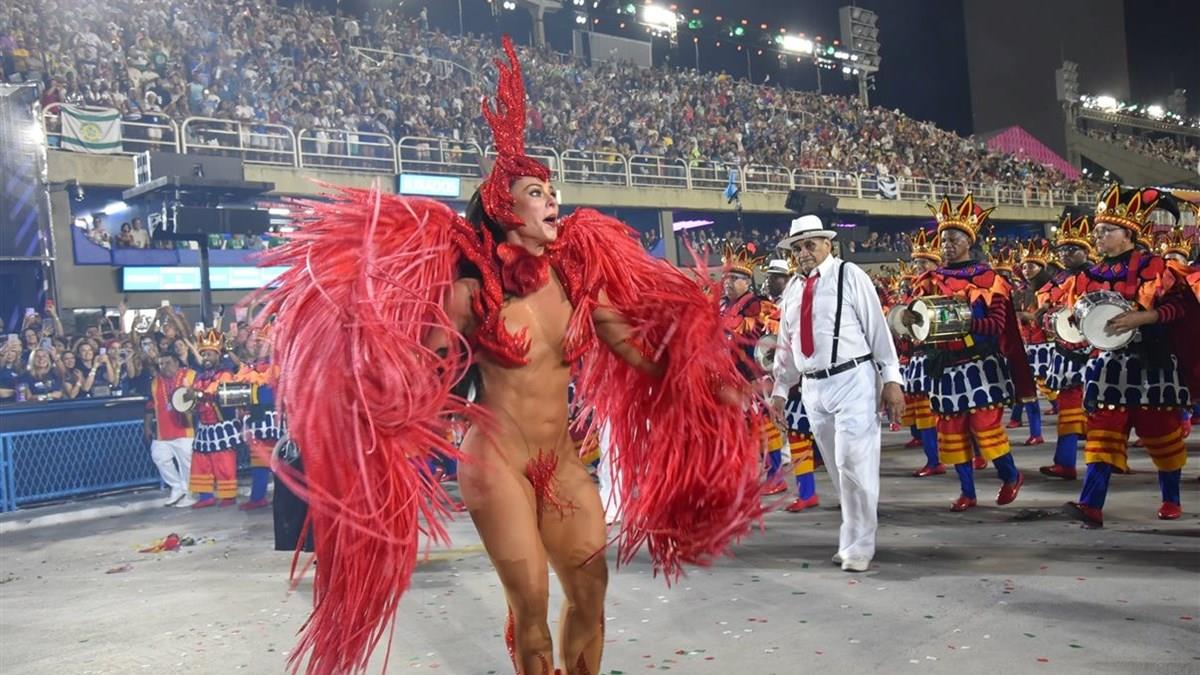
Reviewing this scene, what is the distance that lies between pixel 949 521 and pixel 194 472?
7.24 m

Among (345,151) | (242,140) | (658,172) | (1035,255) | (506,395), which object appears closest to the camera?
(506,395)

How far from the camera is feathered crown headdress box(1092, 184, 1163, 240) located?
5.86 m

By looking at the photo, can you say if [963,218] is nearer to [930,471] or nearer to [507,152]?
[930,471]

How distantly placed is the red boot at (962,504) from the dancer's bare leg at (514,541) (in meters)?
4.83

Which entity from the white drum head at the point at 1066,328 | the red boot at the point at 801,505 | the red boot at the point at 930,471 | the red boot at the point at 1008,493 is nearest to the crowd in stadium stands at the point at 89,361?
the red boot at the point at 801,505

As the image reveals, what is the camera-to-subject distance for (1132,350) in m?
5.89

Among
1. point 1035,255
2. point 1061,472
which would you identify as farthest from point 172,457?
point 1035,255

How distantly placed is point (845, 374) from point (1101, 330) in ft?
5.12

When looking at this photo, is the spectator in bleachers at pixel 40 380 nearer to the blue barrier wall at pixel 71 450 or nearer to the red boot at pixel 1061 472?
the blue barrier wall at pixel 71 450

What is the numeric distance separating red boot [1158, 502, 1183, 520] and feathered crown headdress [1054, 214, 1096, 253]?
2.58 metres

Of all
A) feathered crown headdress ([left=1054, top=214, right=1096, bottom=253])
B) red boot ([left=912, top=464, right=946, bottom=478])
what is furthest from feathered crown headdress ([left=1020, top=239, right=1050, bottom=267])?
red boot ([left=912, top=464, right=946, bottom=478])

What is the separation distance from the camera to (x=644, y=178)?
23.9 metres

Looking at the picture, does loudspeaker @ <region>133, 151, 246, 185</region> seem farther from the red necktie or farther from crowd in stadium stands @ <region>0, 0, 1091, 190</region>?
the red necktie

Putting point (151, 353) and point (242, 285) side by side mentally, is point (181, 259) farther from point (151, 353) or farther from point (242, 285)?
point (151, 353)
